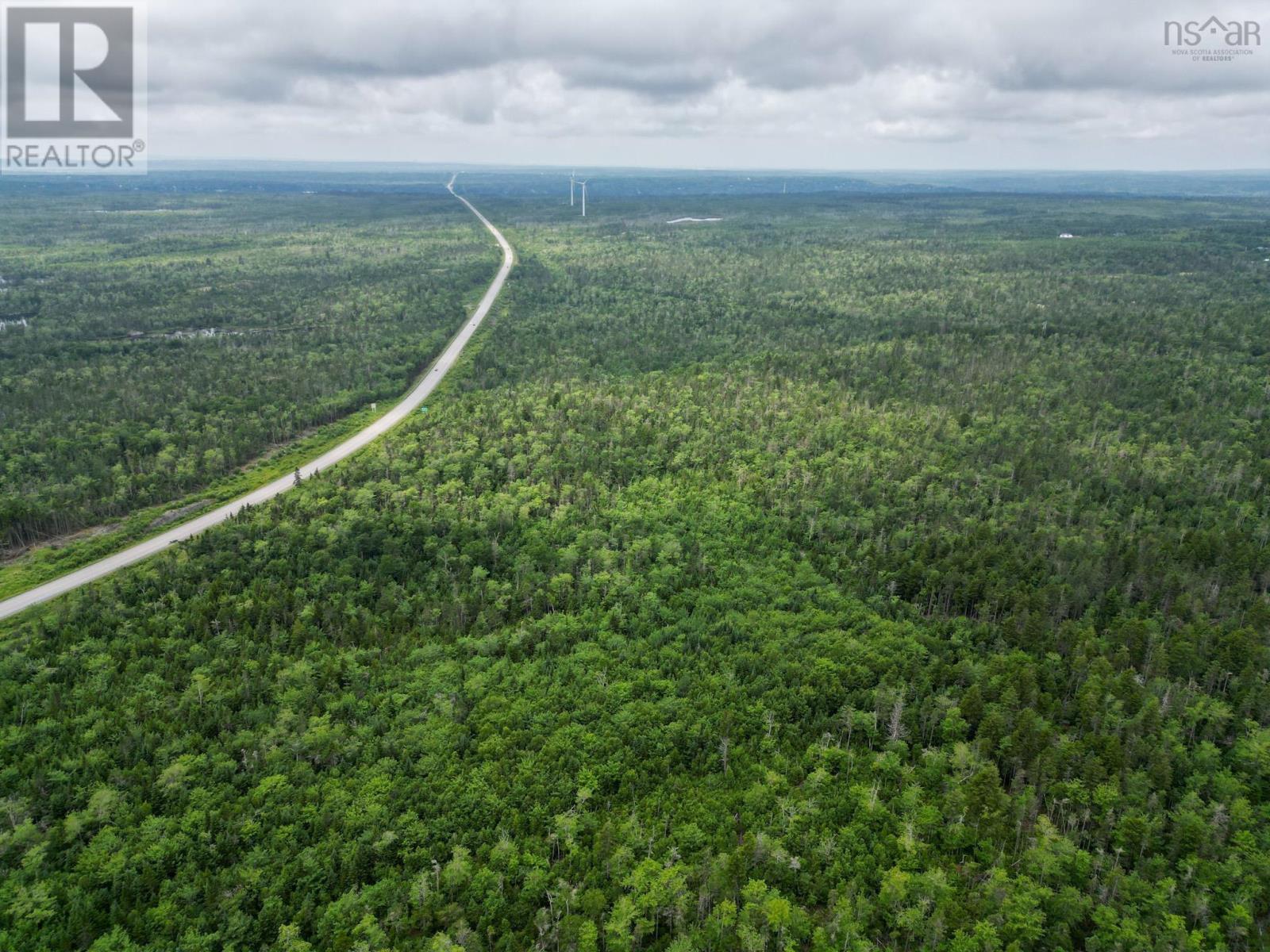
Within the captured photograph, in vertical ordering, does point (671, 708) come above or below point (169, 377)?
below

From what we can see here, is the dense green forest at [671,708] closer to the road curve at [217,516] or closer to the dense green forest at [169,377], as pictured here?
the road curve at [217,516]

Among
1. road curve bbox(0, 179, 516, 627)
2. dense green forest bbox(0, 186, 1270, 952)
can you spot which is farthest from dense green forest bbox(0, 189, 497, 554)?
dense green forest bbox(0, 186, 1270, 952)

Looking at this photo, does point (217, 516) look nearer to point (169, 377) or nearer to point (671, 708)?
point (169, 377)

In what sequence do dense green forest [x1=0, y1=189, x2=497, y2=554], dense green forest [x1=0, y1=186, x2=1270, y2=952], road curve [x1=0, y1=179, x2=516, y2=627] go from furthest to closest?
dense green forest [x1=0, y1=189, x2=497, y2=554] < road curve [x1=0, y1=179, x2=516, y2=627] < dense green forest [x1=0, y1=186, x2=1270, y2=952]

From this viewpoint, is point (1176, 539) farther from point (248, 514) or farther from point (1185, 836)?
point (248, 514)

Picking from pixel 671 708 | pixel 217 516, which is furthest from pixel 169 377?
pixel 671 708

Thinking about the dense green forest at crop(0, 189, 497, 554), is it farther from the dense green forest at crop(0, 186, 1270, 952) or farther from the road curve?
the dense green forest at crop(0, 186, 1270, 952)

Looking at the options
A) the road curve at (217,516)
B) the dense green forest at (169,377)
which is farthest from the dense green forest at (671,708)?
the dense green forest at (169,377)

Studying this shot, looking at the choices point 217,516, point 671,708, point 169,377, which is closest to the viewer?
point 671,708
